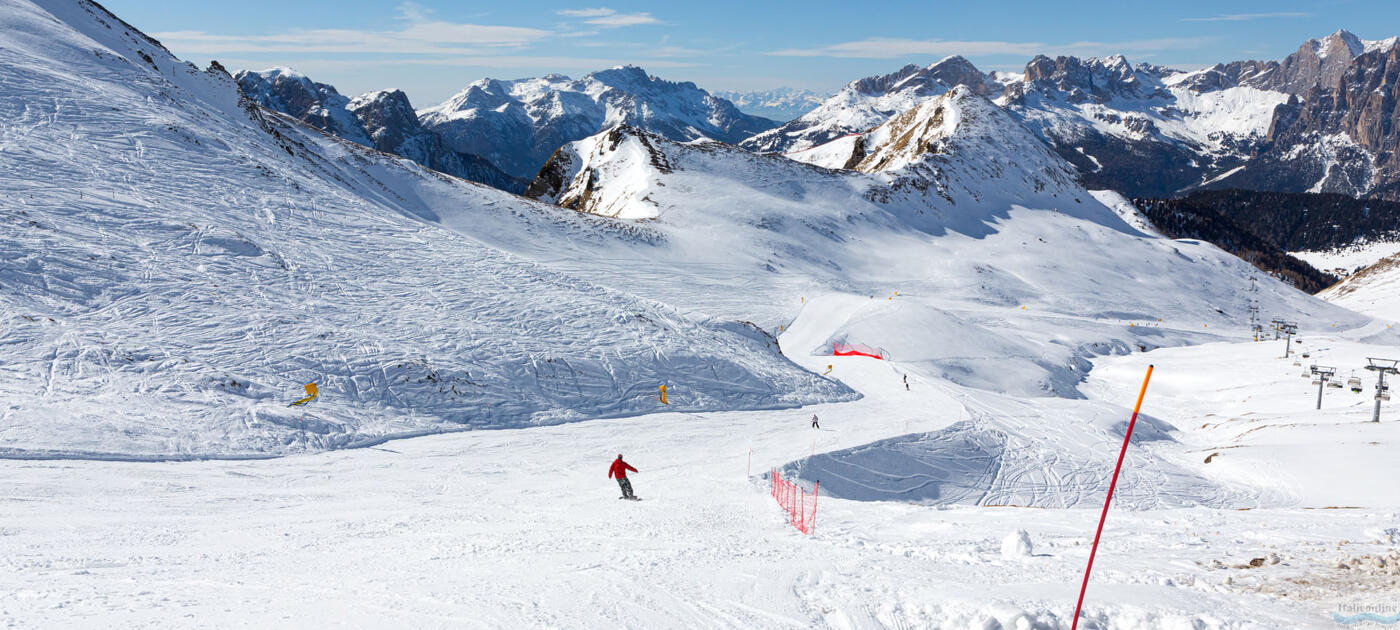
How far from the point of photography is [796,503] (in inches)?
699

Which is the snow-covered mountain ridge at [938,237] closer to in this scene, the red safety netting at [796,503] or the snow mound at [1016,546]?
the red safety netting at [796,503]

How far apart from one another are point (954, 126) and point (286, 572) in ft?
427

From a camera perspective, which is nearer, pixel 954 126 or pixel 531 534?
pixel 531 534

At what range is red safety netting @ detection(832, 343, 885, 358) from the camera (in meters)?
50.2

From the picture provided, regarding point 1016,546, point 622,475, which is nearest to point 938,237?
point 622,475

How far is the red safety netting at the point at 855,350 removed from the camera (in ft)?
165

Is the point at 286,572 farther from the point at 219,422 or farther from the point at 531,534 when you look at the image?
the point at 219,422

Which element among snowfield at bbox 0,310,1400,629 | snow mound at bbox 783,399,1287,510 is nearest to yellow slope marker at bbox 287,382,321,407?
snowfield at bbox 0,310,1400,629

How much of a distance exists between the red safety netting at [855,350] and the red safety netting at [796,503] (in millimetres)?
30701

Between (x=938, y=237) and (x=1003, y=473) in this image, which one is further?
(x=938, y=237)

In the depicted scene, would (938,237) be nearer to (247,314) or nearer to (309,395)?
(247,314)

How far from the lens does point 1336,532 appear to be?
1311 centimetres

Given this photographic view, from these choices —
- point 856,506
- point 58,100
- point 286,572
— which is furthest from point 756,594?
point 58,100

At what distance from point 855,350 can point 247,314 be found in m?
37.7
